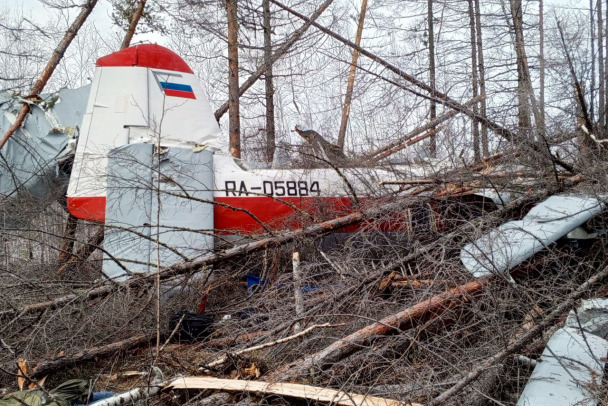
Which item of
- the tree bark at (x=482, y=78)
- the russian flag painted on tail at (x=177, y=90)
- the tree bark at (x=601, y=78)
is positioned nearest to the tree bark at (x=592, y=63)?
the tree bark at (x=601, y=78)

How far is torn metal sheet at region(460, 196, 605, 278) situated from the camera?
13.0 ft

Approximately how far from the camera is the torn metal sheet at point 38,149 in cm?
715

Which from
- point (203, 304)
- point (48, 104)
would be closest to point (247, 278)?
point (203, 304)

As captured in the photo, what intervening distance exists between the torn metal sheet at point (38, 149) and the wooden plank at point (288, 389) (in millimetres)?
4725

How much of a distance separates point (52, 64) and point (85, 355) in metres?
4.73

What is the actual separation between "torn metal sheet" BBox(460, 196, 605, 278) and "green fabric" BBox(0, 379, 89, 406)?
280 cm

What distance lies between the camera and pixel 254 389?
10.3 ft

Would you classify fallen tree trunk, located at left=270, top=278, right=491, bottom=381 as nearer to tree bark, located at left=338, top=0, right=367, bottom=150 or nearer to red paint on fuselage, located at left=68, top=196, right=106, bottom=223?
red paint on fuselage, located at left=68, top=196, right=106, bottom=223

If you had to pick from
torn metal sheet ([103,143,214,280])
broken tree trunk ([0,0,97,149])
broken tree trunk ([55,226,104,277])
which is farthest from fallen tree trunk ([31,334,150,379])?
broken tree trunk ([0,0,97,149])

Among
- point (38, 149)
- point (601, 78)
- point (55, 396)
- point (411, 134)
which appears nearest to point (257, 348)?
point (55, 396)

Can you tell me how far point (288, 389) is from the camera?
311 cm

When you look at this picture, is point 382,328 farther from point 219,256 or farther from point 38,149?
point 38,149

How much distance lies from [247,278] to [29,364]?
224 centimetres

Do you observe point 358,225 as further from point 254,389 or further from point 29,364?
point 29,364
